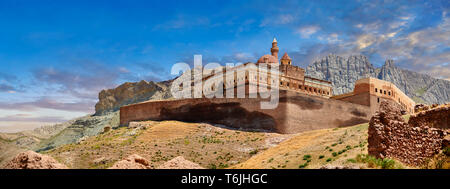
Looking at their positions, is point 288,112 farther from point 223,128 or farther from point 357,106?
point 357,106

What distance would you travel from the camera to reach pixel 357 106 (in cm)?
3947

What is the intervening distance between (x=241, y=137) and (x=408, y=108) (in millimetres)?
29680

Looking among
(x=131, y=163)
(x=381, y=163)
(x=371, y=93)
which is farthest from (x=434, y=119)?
(x=371, y=93)

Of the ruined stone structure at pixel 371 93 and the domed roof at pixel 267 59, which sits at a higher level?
the domed roof at pixel 267 59

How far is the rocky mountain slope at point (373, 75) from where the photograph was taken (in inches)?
5714

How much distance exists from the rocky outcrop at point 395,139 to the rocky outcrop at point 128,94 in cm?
6590

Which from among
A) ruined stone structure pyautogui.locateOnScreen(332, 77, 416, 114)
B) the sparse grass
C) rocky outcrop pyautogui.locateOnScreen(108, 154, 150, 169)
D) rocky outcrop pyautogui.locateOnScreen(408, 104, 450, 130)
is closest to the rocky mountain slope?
ruined stone structure pyautogui.locateOnScreen(332, 77, 416, 114)

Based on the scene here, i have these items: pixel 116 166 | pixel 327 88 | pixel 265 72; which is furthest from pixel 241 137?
pixel 327 88

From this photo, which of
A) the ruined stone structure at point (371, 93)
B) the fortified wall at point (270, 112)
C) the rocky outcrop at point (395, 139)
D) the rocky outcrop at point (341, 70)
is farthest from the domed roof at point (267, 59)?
the rocky outcrop at point (341, 70)

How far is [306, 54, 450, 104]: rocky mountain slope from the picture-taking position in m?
145

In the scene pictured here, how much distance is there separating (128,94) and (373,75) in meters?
105

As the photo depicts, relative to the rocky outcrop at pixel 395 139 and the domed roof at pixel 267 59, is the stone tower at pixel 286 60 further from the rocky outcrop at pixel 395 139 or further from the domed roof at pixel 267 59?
the rocky outcrop at pixel 395 139

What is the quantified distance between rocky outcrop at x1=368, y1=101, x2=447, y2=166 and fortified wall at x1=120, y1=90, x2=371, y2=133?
818 inches

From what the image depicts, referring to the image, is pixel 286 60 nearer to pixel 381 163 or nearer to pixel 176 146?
pixel 176 146
